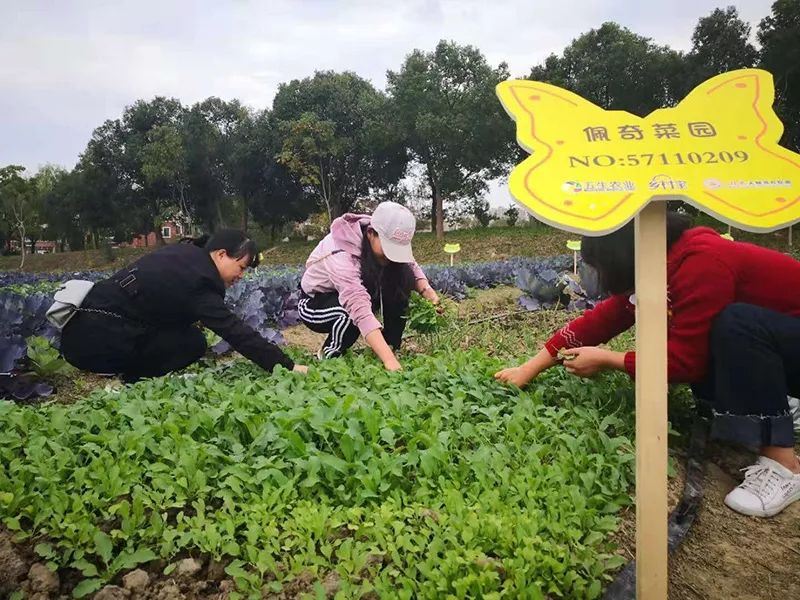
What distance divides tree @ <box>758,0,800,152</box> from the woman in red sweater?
59.6 ft

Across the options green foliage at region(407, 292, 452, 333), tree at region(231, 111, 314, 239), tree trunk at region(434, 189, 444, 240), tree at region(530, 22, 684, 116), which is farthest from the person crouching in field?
tree at region(231, 111, 314, 239)

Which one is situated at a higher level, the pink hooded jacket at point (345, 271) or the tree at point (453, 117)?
the tree at point (453, 117)

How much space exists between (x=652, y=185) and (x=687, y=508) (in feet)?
3.81

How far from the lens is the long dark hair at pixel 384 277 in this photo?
3.81m

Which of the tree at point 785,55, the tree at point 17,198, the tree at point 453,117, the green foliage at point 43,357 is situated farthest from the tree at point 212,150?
the green foliage at point 43,357

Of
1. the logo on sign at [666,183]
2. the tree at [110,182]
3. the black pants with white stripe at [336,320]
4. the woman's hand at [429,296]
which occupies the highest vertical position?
the tree at [110,182]

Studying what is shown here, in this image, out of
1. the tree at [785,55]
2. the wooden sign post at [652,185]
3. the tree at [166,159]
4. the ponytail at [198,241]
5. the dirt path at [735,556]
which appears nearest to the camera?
the wooden sign post at [652,185]

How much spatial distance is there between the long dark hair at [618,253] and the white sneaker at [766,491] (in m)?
0.81

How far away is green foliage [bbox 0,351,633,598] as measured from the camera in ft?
5.41

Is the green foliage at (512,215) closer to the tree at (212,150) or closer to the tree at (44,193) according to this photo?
the tree at (212,150)

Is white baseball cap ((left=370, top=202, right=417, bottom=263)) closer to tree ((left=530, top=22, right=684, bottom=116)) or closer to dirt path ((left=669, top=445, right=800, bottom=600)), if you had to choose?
dirt path ((left=669, top=445, right=800, bottom=600))

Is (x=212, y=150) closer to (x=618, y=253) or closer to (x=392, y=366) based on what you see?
(x=392, y=366)

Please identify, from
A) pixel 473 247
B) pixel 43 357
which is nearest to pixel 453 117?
pixel 473 247

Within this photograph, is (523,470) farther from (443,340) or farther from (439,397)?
(443,340)
